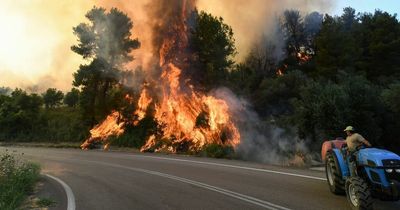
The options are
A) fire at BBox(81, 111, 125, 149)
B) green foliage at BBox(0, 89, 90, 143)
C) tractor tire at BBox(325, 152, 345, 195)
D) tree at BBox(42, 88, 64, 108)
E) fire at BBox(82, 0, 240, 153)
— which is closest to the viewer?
tractor tire at BBox(325, 152, 345, 195)

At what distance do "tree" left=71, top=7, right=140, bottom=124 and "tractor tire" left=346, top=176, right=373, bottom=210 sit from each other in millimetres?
31032

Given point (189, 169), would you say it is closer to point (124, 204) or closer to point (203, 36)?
point (124, 204)

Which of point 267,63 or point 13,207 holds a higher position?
point 267,63

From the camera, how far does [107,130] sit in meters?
39.9

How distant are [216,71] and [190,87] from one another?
473 centimetres

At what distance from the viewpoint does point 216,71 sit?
37.5 m

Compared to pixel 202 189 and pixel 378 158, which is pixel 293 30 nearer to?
pixel 202 189

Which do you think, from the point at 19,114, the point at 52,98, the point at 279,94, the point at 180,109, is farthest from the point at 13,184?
the point at 52,98

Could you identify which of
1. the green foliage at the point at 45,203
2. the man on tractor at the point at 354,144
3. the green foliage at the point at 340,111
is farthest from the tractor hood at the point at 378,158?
the green foliage at the point at 340,111

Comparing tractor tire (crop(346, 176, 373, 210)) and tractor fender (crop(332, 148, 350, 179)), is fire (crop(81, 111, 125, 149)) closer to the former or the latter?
tractor fender (crop(332, 148, 350, 179))

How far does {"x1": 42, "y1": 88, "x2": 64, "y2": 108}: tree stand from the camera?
79.2 metres

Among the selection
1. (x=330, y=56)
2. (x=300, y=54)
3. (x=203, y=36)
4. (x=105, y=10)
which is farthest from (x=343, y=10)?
(x=105, y=10)

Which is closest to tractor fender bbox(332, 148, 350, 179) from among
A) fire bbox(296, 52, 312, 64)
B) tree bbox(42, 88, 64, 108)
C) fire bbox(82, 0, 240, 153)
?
fire bbox(82, 0, 240, 153)

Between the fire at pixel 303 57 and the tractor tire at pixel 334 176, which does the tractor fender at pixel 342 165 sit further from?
the fire at pixel 303 57
